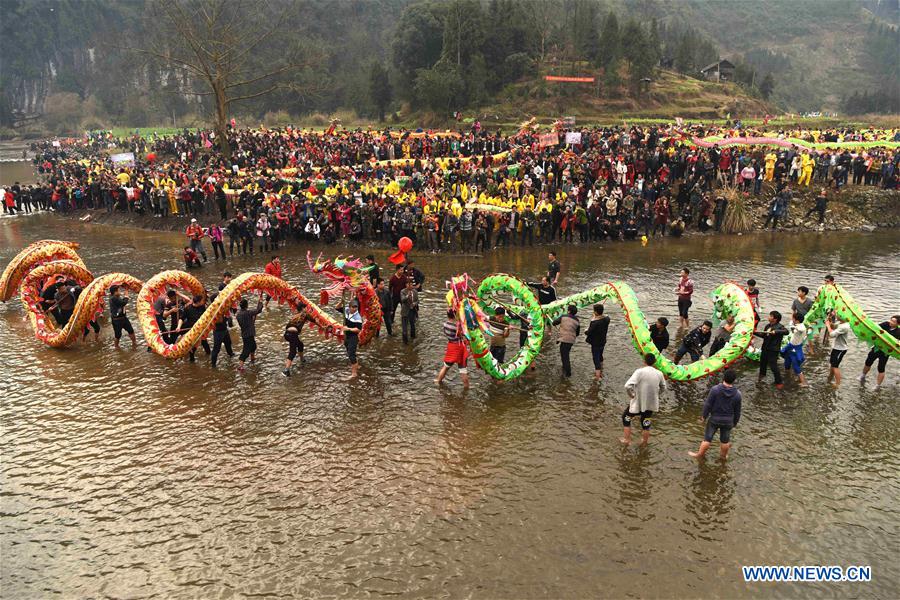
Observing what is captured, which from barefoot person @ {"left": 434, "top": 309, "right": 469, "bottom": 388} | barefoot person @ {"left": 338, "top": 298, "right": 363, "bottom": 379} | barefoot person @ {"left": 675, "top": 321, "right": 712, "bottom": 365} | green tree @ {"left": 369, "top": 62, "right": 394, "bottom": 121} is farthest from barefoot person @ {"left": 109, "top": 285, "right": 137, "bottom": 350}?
green tree @ {"left": 369, "top": 62, "right": 394, "bottom": 121}

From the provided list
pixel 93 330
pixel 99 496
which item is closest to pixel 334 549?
pixel 99 496

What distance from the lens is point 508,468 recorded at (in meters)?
8.87

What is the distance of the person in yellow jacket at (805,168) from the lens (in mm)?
27188

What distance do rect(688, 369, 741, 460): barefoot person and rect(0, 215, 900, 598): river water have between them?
453 millimetres

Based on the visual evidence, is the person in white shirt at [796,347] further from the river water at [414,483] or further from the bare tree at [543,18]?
the bare tree at [543,18]

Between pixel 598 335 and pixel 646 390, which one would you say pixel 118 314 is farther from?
pixel 646 390

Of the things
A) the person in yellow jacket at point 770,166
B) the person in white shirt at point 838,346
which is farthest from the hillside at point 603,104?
the person in white shirt at point 838,346

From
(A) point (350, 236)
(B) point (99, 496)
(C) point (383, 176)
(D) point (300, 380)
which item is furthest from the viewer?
(C) point (383, 176)

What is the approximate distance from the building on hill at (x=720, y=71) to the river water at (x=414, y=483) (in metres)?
66.7

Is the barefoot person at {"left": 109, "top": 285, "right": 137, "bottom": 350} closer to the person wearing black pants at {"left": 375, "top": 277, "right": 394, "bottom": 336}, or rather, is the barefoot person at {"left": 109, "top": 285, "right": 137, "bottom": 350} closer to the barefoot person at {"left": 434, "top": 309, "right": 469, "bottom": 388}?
the person wearing black pants at {"left": 375, "top": 277, "right": 394, "bottom": 336}

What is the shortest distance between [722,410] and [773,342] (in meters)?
3.28

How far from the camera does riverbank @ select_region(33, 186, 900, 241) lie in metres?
25.7

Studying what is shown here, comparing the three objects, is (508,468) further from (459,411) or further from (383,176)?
(383,176)

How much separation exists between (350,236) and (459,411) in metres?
13.9
